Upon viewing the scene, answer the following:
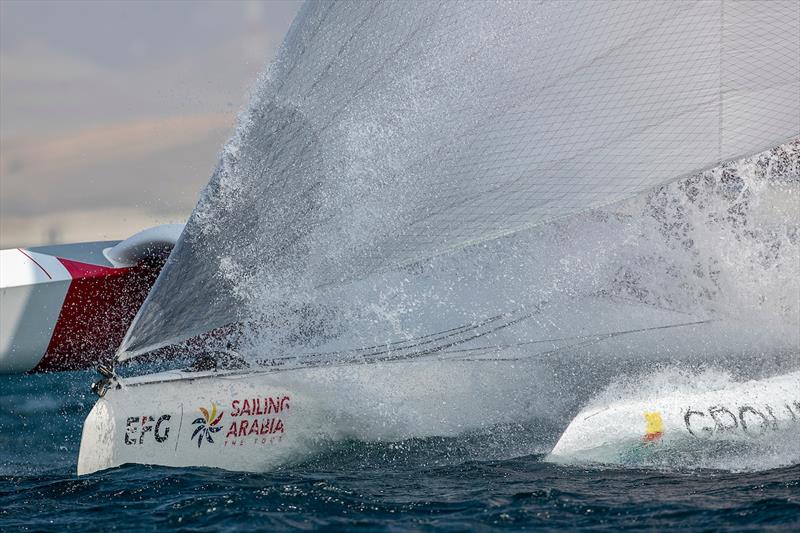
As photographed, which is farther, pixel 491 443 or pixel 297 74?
pixel 491 443

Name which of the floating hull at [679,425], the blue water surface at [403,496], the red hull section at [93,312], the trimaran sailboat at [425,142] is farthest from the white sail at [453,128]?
the red hull section at [93,312]

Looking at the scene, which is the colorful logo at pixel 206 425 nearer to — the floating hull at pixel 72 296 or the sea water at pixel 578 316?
the sea water at pixel 578 316

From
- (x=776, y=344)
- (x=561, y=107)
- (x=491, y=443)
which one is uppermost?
(x=561, y=107)

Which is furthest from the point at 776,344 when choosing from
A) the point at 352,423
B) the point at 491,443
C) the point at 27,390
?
the point at 27,390

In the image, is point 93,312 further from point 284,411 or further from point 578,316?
point 578,316

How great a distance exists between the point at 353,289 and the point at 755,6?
8.58 ft

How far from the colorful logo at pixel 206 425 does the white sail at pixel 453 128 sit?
50 centimetres

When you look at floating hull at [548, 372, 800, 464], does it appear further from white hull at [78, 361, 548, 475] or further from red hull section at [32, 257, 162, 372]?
red hull section at [32, 257, 162, 372]

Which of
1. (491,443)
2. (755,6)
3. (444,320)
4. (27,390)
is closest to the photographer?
(755,6)

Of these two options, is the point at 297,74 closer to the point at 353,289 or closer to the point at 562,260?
the point at 353,289

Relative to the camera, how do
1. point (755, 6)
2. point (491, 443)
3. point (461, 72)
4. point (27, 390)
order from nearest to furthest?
1. point (755, 6)
2. point (461, 72)
3. point (491, 443)
4. point (27, 390)

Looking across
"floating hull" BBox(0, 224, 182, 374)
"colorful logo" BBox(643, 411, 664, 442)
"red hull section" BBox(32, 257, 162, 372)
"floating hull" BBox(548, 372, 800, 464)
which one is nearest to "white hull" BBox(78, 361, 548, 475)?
"floating hull" BBox(548, 372, 800, 464)

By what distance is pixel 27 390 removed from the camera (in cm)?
1351

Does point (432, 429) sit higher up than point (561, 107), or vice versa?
point (561, 107)
